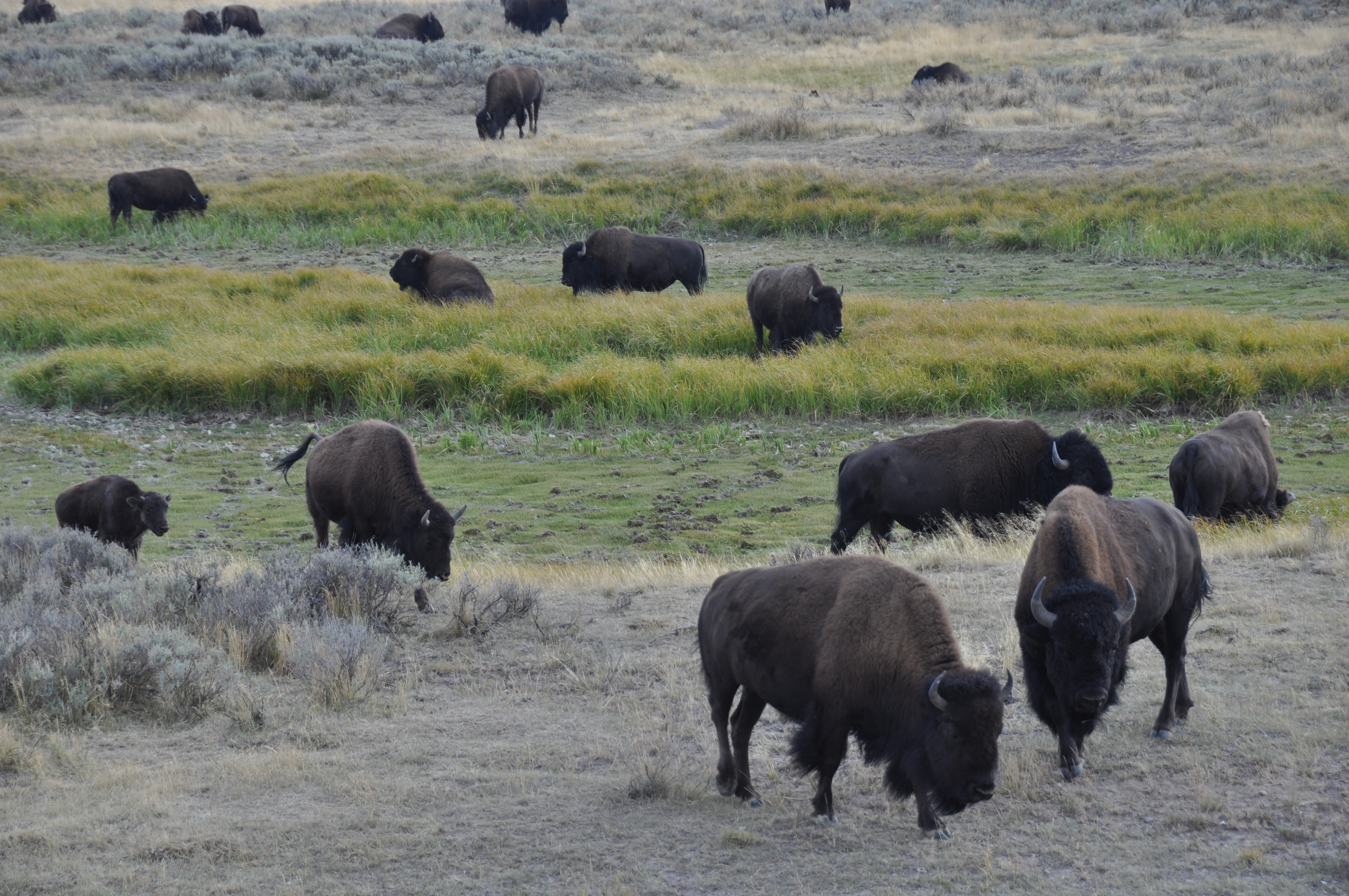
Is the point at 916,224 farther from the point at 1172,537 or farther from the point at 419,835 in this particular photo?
the point at 419,835

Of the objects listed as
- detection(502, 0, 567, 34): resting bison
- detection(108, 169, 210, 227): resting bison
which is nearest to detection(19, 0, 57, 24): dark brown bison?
detection(502, 0, 567, 34): resting bison

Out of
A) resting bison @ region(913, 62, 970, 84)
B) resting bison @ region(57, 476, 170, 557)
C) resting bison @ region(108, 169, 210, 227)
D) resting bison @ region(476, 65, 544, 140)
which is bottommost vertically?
resting bison @ region(57, 476, 170, 557)

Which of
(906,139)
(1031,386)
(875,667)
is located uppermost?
(906,139)

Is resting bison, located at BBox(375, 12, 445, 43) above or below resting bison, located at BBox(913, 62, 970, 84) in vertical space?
above

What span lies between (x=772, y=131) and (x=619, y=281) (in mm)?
14309

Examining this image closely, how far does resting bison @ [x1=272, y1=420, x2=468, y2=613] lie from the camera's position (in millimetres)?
9133

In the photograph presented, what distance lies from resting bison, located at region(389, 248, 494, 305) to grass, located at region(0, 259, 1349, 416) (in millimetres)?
701

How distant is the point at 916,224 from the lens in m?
28.0

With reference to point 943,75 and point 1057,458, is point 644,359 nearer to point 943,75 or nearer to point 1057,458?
point 1057,458

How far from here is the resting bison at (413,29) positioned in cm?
5094

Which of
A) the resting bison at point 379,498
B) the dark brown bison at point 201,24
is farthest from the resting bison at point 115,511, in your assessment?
the dark brown bison at point 201,24

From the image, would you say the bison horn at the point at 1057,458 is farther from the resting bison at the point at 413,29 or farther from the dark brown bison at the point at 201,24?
the dark brown bison at the point at 201,24

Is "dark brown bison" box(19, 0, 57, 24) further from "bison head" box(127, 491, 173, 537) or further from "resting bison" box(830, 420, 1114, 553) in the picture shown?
"resting bison" box(830, 420, 1114, 553)

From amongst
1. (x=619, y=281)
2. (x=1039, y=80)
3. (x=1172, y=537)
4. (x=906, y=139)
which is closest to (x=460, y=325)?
(x=619, y=281)
